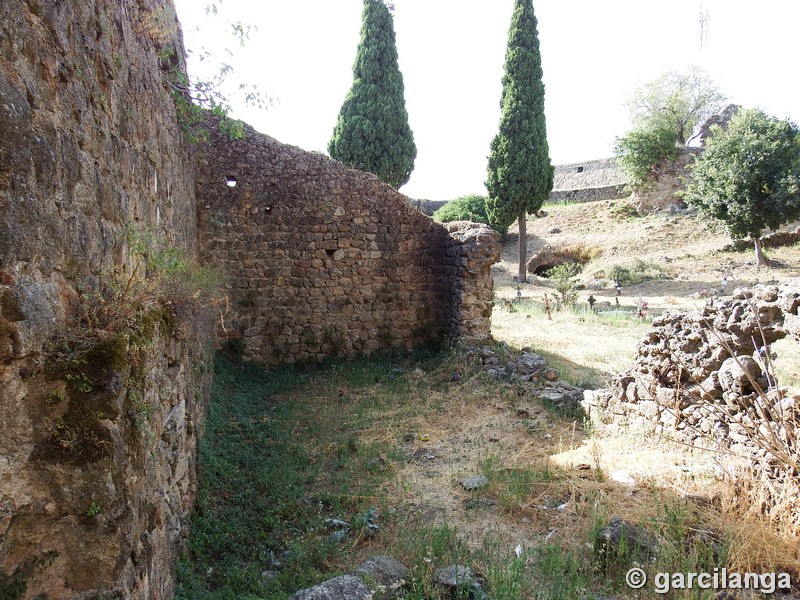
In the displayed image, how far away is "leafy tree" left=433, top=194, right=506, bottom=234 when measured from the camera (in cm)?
2755

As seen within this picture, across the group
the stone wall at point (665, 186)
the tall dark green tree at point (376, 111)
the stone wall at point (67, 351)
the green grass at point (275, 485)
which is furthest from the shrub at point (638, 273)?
the stone wall at point (67, 351)

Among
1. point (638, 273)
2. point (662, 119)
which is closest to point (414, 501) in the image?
point (638, 273)

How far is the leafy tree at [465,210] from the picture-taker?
90.4ft

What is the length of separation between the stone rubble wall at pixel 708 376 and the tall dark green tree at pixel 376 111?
14.6m

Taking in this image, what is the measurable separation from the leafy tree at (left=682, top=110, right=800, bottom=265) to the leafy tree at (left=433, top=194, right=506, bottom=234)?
1055cm

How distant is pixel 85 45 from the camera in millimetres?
2344

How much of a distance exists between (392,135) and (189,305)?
56.7 ft

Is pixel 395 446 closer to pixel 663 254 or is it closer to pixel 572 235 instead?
pixel 663 254

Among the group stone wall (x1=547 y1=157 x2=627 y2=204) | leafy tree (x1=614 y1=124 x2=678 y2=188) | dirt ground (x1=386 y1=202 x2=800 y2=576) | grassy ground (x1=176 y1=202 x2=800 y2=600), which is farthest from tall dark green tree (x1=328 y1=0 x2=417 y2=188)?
stone wall (x1=547 y1=157 x2=627 y2=204)

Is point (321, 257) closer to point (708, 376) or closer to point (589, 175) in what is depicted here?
point (708, 376)

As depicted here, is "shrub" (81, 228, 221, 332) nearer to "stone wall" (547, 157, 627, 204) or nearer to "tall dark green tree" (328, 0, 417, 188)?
"tall dark green tree" (328, 0, 417, 188)

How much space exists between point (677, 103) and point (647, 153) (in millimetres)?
4510

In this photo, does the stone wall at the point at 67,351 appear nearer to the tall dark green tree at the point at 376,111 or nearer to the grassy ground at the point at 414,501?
the grassy ground at the point at 414,501

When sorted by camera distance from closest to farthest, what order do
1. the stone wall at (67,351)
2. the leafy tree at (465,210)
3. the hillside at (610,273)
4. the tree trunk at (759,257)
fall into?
the stone wall at (67,351)
the hillside at (610,273)
the tree trunk at (759,257)
the leafy tree at (465,210)
